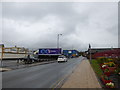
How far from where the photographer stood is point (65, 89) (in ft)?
21.6

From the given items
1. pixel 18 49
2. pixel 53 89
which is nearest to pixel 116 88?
pixel 53 89

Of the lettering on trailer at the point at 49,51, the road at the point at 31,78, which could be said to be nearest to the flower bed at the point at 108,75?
the road at the point at 31,78

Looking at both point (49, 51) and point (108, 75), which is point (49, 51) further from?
point (108, 75)

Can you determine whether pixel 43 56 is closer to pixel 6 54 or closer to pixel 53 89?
pixel 6 54

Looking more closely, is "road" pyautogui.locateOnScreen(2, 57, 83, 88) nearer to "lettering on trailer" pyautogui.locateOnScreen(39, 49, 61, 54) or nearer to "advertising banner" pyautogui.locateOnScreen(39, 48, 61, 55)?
"lettering on trailer" pyautogui.locateOnScreen(39, 49, 61, 54)

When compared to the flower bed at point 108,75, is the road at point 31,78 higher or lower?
lower

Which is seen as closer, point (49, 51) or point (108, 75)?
point (108, 75)

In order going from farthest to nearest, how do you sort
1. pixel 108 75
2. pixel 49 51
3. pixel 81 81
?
pixel 49 51 → pixel 108 75 → pixel 81 81

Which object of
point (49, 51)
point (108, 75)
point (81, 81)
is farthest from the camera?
point (49, 51)

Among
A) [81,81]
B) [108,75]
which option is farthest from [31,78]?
[108,75]

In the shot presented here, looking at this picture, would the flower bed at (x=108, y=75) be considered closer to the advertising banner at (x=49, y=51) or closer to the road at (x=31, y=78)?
the road at (x=31, y=78)

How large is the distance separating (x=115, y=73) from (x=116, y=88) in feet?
13.6

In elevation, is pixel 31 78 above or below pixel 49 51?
below

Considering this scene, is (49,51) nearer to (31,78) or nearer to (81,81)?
(31,78)
